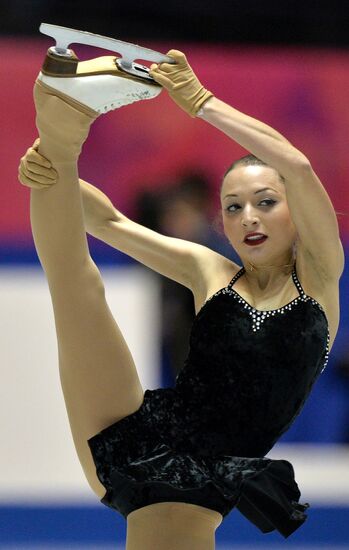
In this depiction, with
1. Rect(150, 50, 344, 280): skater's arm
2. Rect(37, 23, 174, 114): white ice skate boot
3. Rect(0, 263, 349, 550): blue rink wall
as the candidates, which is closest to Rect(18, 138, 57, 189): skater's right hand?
Rect(37, 23, 174, 114): white ice skate boot

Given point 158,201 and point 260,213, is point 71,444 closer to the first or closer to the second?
point 158,201

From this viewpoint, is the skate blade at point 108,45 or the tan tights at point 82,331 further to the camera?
the tan tights at point 82,331

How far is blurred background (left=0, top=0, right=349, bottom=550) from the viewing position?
3791 mm

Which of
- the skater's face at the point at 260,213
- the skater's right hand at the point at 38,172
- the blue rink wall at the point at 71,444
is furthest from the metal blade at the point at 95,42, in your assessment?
the blue rink wall at the point at 71,444

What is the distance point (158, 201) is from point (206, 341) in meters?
1.61

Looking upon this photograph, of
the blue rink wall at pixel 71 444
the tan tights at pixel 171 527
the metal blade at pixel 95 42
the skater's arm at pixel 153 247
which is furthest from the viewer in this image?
the blue rink wall at pixel 71 444

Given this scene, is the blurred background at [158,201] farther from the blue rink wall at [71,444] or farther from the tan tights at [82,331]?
the tan tights at [82,331]

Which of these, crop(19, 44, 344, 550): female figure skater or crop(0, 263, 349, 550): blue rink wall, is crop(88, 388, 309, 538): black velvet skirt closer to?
crop(19, 44, 344, 550): female figure skater

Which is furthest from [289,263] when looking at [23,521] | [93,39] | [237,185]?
[23,521]

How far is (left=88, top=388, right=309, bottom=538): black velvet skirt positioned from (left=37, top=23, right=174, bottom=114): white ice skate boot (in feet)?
2.37

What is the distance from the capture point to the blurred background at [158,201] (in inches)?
149

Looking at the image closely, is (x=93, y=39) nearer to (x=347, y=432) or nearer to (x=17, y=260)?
(x=17, y=260)

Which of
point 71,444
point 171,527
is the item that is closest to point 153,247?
point 171,527

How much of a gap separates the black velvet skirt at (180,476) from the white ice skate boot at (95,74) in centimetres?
72
